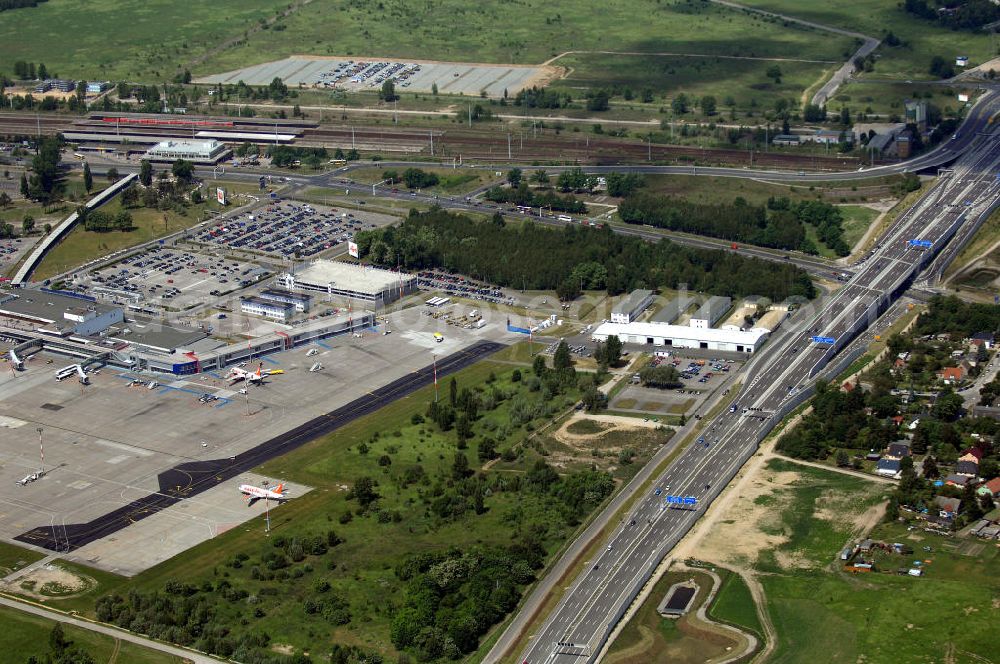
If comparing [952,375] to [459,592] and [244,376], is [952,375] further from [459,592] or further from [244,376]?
[244,376]

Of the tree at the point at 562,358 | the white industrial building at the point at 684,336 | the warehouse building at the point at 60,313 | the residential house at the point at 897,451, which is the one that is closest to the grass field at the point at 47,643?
the warehouse building at the point at 60,313

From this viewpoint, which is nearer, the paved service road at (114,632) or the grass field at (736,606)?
the paved service road at (114,632)

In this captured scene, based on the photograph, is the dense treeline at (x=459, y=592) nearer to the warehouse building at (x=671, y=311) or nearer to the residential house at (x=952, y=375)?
the residential house at (x=952, y=375)

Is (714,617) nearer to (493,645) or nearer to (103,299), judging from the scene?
(493,645)

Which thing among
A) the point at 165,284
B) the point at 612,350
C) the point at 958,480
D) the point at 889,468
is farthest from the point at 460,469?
the point at 165,284

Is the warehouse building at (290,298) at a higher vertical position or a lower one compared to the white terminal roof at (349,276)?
lower

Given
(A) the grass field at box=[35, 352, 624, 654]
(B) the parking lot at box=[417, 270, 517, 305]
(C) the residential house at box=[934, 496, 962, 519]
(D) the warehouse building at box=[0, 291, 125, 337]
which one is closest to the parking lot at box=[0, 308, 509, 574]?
(A) the grass field at box=[35, 352, 624, 654]

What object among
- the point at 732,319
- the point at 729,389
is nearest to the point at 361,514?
the point at 729,389
